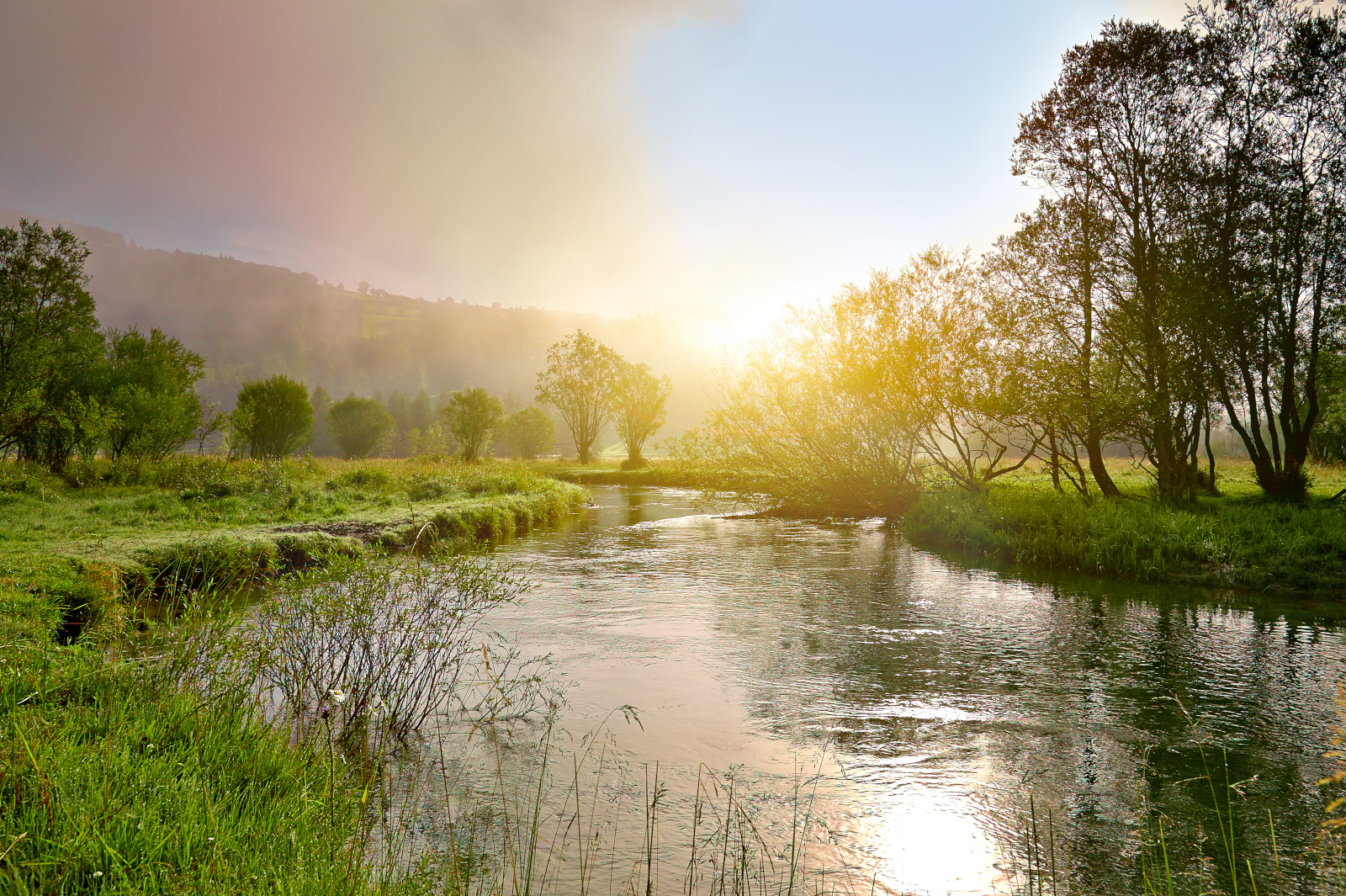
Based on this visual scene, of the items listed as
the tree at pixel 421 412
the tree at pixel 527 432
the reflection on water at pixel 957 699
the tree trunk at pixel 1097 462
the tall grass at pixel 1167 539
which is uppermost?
the tree at pixel 421 412

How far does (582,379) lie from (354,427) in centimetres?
4593

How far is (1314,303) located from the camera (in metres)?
17.8

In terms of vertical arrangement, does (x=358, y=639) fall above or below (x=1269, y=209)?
below

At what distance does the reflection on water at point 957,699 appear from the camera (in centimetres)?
512

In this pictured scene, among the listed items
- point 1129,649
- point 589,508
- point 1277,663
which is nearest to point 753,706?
point 1129,649

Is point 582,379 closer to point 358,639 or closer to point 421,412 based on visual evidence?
point 358,639

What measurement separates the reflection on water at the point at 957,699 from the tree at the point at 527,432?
83644mm

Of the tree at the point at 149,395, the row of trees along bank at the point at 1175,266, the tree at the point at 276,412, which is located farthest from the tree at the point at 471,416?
the row of trees along bank at the point at 1175,266

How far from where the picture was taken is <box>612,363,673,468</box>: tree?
62750mm

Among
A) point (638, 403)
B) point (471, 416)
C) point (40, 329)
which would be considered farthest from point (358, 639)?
point (471, 416)

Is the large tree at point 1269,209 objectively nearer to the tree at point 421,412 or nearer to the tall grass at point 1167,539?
the tall grass at point 1167,539

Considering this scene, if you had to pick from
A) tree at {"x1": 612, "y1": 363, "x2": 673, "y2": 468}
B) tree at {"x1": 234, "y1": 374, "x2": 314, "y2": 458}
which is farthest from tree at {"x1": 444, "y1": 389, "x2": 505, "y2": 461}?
tree at {"x1": 234, "y1": 374, "x2": 314, "y2": 458}

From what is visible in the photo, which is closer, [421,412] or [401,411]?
[421,412]

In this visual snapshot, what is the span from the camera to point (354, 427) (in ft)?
312
